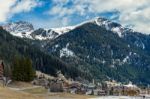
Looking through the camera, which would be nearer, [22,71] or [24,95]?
[24,95]

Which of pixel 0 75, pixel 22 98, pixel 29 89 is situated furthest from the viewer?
pixel 0 75

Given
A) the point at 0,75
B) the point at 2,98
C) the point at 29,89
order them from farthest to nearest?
the point at 0,75, the point at 29,89, the point at 2,98

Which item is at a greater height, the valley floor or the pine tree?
the pine tree

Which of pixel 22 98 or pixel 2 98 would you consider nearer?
pixel 2 98

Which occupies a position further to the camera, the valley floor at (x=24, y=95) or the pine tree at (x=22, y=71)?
the pine tree at (x=22, y=71)

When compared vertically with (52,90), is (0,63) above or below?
above

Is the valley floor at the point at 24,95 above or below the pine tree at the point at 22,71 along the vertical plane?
below

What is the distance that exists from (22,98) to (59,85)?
9831cm

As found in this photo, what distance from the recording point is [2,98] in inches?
3408

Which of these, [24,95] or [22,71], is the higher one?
[22,71]

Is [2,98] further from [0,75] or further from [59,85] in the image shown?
[59,85]

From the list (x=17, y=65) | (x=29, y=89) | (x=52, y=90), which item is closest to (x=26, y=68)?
(x=17, y=65)

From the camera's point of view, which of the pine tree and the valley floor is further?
the pine tree

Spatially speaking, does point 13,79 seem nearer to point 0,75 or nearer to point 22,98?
point 0,75
